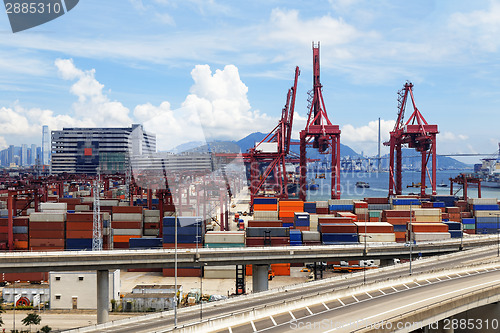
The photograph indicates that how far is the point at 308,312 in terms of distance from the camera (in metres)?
21.5

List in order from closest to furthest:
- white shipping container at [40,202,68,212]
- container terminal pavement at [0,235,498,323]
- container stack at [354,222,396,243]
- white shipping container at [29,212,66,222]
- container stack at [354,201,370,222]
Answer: container terminal pavement at [0,235,498,323], white shipping container at [29,212,66,222], container stack at [354,222,396,243], white shipping container at [40,202,68,212], container stack at [354,201,370,222]

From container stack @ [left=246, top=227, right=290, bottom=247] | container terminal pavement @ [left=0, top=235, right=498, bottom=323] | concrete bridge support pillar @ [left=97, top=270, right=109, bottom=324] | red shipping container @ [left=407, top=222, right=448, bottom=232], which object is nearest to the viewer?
concrete bridge support pillar @ [left=97, top=270, right=109, bottom=324]

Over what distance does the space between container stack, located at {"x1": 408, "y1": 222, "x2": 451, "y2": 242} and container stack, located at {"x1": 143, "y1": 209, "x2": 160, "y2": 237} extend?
2996cm

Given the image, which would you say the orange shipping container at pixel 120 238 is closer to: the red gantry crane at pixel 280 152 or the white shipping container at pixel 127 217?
the white shipping container at pixel 127 217

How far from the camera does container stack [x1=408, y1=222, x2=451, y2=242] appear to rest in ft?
158

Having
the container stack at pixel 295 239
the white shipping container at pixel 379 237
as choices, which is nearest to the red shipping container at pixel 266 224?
the container stack at pixel 295 239

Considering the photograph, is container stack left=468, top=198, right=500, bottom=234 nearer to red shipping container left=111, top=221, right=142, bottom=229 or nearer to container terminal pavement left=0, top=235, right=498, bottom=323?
container terminal pavement left=0, top=235, right=498, bottom=323

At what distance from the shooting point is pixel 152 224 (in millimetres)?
51969

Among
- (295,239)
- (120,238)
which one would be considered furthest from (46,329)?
(295,239)

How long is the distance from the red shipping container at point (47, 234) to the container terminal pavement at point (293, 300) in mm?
27361

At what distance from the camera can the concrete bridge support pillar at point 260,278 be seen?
36575 mm

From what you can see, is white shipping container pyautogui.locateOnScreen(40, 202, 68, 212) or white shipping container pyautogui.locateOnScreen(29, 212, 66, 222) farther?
white shipping container pyautogui.locateOnScreen(40, 202, 68, 212)

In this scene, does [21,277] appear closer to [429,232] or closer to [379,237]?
[379,237]

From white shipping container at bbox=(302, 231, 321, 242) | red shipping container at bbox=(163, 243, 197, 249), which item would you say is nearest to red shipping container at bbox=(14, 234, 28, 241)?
→ red shipping container at bbox=(163, 243, 197, 249)
